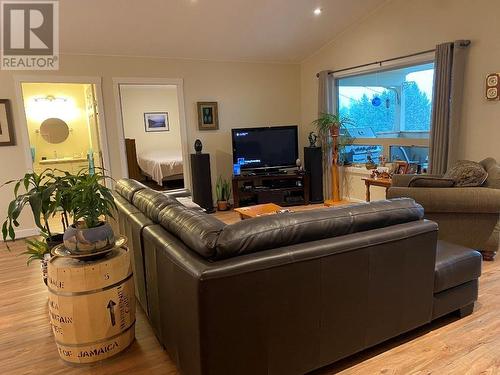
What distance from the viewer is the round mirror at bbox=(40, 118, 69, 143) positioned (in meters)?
6.34

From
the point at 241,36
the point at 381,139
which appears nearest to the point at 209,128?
the point at 241,36

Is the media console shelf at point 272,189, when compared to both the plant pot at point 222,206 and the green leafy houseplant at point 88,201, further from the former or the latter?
the green leafy houseplant at point 88,201

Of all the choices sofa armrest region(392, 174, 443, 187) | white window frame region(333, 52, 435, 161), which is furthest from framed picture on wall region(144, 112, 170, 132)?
sofa armrest region(392, 174, 443, 187)

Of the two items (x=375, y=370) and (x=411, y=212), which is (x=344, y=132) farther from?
(x=375, y=370)

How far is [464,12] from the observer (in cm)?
397

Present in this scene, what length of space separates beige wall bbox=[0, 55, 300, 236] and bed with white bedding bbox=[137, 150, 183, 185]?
1528 millimetres

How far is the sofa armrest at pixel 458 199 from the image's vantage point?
3.17 metres

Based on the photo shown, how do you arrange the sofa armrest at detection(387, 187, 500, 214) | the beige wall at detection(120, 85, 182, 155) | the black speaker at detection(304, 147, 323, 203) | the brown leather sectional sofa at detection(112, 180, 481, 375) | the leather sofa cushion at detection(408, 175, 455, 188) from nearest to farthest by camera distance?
1. the brown leather sectional sofa at detection(112, 180, 481, 375)
2. the sofa armrest at detection(387, 187, 500, 214)
3. the leather sofa cushion at detection(408, 175, 455, 188)
4. the black speaker at detection(304, 147, 323, 203)
5. the beige wall at detection(120, 85, 182, 155)

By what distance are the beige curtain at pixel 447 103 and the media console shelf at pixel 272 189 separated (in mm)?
2111

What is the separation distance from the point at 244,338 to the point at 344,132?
4870 mm

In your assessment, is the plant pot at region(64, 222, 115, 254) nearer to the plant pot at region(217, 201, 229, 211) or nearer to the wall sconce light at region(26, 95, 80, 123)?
the plant pot at region(217, 201, 229, 211)

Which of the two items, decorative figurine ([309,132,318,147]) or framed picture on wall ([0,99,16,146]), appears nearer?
framed picture on wall ([0,99,16,146])

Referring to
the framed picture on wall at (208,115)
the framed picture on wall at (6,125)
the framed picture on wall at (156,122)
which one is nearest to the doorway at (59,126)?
the framed picture on wall at (6,125)

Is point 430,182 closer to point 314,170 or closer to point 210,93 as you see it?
point 314,170
